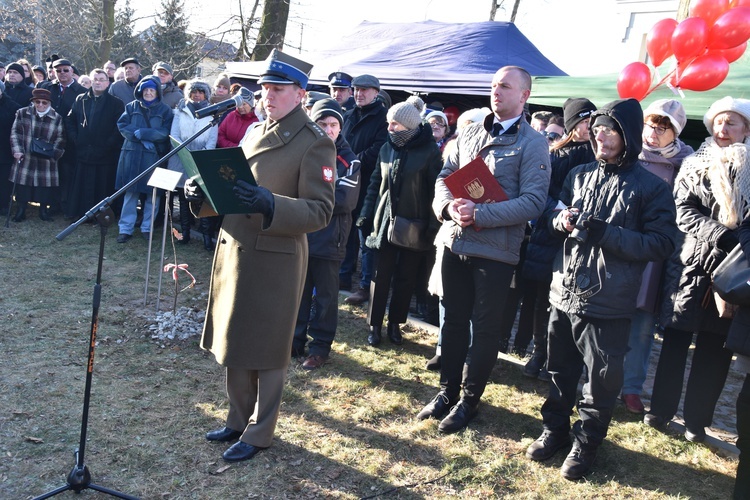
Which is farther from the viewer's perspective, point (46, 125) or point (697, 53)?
point (46, 125)

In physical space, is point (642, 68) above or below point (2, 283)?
above

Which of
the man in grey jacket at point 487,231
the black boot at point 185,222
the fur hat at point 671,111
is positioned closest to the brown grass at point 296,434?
the man in grey jacket at point 487,231

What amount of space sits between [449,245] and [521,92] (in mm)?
1003

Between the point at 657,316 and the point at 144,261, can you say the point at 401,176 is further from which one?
the point at 144,261

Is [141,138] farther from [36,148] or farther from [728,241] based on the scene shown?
[728,241]

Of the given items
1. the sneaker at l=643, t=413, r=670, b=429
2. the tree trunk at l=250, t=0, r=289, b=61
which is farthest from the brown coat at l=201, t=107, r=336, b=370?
the tree trunk at l=250, t=0, r=289, b=61

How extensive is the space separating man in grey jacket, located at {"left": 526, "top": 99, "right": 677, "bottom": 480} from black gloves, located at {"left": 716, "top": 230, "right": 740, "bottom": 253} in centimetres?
47

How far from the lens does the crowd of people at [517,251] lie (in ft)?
11.1


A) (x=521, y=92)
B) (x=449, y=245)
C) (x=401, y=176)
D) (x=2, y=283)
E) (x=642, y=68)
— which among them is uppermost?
(x=642, y=68)

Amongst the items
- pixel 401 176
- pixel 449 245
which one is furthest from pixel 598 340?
pixel 401 176

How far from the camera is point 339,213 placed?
5070 millimetres

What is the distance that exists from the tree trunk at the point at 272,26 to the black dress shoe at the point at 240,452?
1220 cm

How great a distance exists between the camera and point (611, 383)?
135 inches

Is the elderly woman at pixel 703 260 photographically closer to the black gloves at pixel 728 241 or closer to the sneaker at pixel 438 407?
the black gloves at pixel 728 241
